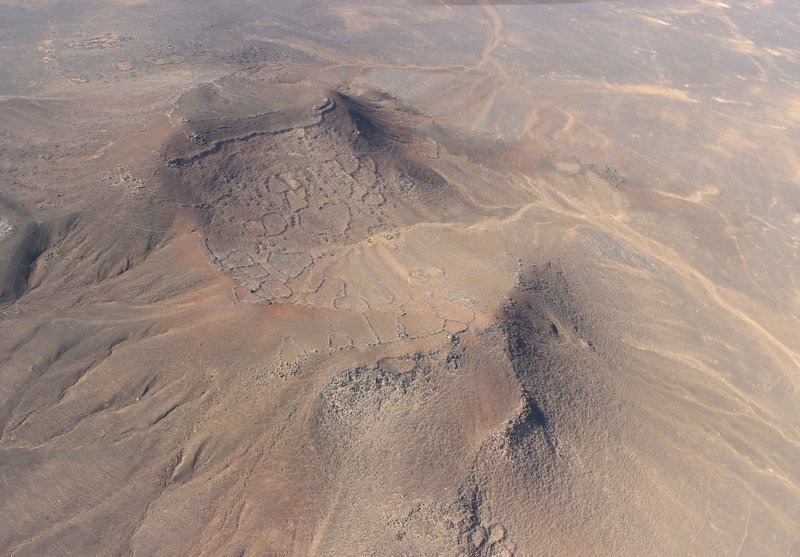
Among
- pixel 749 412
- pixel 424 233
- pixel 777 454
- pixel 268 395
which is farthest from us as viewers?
pixel 424 233

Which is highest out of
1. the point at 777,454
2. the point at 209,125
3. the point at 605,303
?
the point at 209,125

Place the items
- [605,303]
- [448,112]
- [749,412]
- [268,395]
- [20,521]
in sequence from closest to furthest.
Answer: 1. [20,521]
2. [268,395]
3. [749,412]
4. [605,303]
5. [448,112]

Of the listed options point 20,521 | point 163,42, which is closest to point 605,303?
point 20,521

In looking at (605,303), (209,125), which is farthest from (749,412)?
(209,125)

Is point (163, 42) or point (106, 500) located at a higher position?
point (163, 42)

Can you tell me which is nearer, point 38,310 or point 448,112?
point 38,310

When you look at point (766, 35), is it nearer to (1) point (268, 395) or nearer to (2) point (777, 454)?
(2) point (777, 454)
